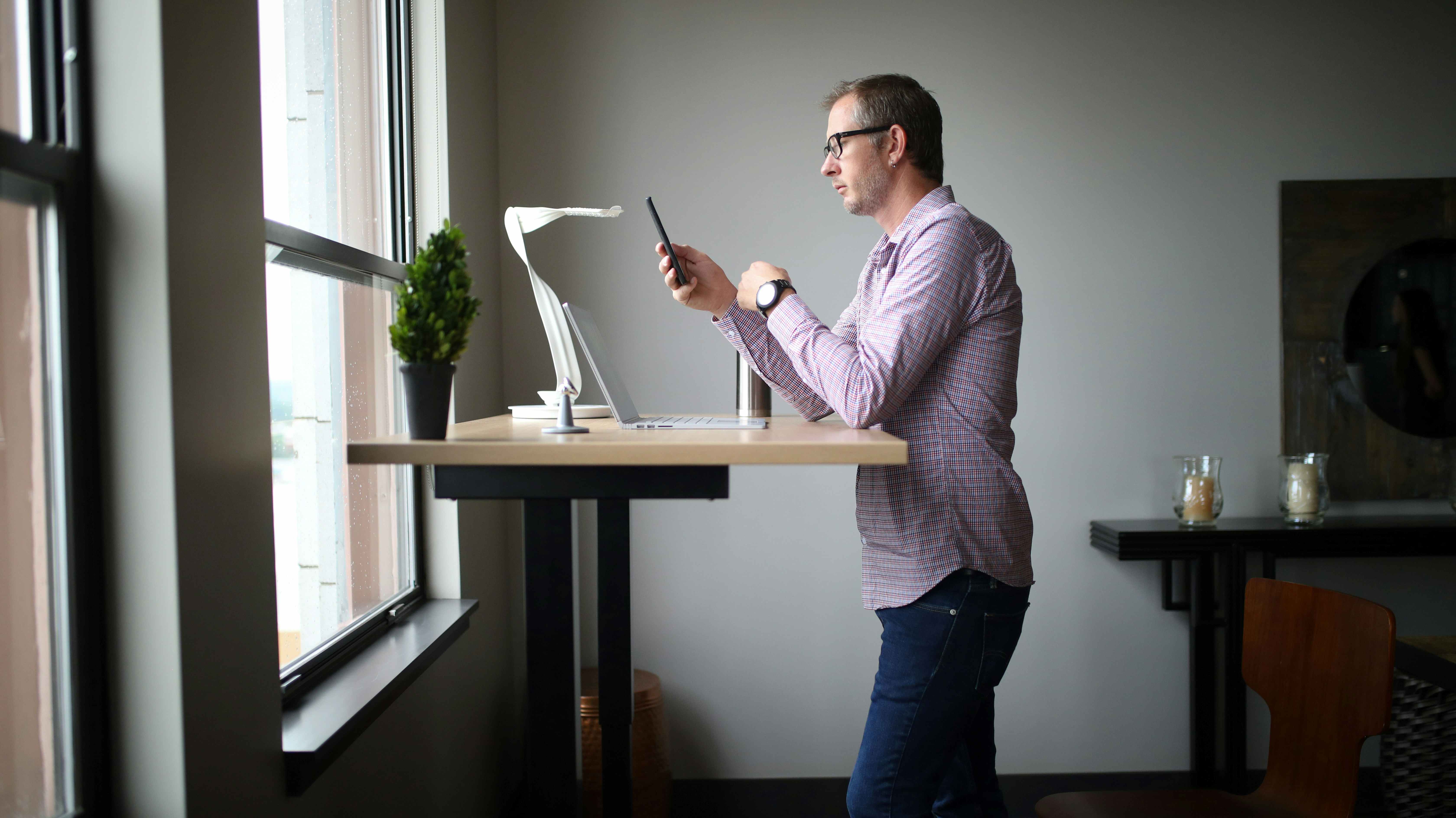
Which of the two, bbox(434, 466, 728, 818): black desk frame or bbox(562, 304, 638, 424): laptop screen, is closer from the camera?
bbox(434, 466, 728, 818): black desk frame

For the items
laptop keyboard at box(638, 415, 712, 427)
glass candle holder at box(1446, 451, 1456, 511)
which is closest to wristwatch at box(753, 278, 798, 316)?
laptop keyboard at box(638, 415, 712, 427)

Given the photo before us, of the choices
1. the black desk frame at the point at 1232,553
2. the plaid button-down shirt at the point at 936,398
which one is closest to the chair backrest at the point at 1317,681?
the plaid button-down shirt at the point at 936,398

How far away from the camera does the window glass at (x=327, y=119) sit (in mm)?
1661

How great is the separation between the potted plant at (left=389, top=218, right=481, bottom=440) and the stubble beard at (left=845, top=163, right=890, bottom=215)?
2.42 ft

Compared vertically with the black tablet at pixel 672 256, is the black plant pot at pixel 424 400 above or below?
below

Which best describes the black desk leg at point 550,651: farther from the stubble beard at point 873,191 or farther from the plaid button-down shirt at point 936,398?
the stubble beard at point 873,191

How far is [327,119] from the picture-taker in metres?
1.91

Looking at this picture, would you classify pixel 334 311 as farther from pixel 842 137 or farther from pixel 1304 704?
pixel 1304 704

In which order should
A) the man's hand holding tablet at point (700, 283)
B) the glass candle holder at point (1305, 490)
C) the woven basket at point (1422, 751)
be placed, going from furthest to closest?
the glass candle holder at point (1305, 490) < the woven basket at point (1422, 751) < the man's hand holding tablet at point (700, 283)

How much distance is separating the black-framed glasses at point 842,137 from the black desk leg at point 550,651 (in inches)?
32.8

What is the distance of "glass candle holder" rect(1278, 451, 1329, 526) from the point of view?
111 inches

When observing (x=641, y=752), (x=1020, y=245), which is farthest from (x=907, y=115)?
(x=641, y=752)

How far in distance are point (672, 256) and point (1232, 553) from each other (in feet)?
6.89

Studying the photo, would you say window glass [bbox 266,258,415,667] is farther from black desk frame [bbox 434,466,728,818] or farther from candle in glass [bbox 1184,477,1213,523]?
candle in glass [bbox 1184,477,1213,523]
